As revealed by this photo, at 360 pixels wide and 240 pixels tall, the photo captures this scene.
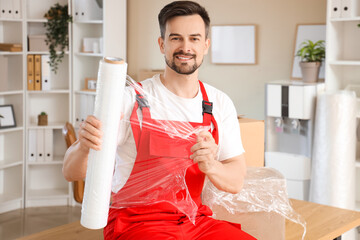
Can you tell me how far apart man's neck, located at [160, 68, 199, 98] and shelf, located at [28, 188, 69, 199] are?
3.52 meters

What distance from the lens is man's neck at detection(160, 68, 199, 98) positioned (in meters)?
2.07

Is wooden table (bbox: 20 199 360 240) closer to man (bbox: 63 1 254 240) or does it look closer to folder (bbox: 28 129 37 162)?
man (bbox: 63 1 254 240)

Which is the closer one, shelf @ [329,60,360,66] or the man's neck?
the man's neck

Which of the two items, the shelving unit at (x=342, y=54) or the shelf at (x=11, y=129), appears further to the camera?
the shelf at (x=11, y=129)

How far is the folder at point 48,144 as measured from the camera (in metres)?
5.24

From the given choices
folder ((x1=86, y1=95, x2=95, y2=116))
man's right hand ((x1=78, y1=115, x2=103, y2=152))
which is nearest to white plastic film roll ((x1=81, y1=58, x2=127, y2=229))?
man's right hand ((x1=78, y1=115, x2=103, y2=152))

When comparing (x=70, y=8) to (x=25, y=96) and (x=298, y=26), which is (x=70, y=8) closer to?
(x=25, y=96)

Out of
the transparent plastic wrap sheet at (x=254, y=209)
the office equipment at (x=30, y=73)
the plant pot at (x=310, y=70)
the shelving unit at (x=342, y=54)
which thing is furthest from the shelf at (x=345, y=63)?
the office equipment at (x=30, y=73)

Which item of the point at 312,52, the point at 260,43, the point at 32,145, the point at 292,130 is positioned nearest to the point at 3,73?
the point at 32,145

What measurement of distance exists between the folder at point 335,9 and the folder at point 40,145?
293 centimetres

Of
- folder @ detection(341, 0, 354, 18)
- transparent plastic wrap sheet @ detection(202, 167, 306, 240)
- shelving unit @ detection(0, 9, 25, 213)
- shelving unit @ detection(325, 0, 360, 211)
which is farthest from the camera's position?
shelving unit @ detection(0, 9, 25, 213)

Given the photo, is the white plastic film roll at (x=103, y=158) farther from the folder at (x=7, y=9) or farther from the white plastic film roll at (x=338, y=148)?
the folder at (x=7, y=9)

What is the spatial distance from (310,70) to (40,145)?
2695 mm

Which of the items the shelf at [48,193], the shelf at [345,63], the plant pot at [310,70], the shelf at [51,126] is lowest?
the shelf at [48,193]
